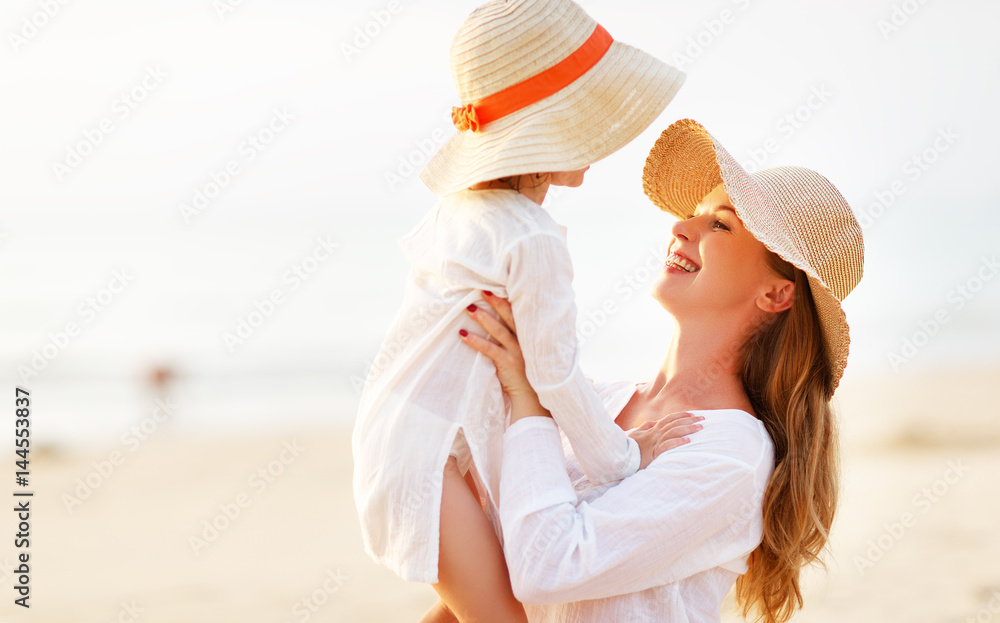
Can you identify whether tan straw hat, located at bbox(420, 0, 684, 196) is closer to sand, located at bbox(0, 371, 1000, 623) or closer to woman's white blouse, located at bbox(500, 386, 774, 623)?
woman's white blouse, located at bbox(500, 386, 774, 623)

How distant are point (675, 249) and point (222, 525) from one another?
21.2ft

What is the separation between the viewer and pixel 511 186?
2133mm

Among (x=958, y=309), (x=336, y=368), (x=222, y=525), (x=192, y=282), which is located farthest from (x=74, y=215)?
(x=958, y=309)

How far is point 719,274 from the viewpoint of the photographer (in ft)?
8.71

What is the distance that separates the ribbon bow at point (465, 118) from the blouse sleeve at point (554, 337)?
1.21 ft

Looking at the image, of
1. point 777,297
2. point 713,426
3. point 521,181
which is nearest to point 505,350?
point 521,181

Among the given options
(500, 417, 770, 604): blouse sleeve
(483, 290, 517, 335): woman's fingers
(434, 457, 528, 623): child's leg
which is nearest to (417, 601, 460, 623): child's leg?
(434, 457, 528, 623): child's leg

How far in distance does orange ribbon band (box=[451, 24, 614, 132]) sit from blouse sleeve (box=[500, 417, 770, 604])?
28.4 inches

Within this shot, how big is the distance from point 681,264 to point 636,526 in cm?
94

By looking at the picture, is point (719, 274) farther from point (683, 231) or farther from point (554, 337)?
point (554, 337)

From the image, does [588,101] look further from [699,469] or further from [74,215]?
[74,215]

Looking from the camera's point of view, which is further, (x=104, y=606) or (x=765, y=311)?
(x=104, y=606)

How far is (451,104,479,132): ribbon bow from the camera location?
2125mm

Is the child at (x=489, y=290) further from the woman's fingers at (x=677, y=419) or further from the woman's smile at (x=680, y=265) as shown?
the woman's smile at (x=680, y=265)
